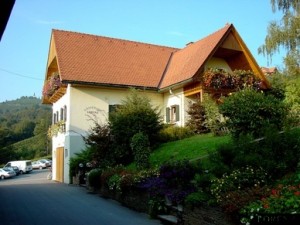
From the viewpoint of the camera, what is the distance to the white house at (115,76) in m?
24.0

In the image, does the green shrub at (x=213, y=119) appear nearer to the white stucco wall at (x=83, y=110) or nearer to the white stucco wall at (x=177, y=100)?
the white stucco wall at (x=177, y=100)

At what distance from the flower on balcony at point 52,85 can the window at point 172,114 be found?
7883mm

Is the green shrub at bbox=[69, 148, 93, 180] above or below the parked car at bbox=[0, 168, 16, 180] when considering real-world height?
above

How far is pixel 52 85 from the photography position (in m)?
27.1

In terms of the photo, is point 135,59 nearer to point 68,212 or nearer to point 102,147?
point 102,147

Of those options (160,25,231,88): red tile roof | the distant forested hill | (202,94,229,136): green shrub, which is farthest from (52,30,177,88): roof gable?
the distant forested hill

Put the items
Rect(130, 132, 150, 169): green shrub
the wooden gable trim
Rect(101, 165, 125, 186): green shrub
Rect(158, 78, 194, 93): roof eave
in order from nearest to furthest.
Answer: Rect(130, 132, 150, 169): green shrub → Rect(101, 165, 125, 186): green shrub → Rect(158, 78, 194, 93): roof eave → the wooden gable trim

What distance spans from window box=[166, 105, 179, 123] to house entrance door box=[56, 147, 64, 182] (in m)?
8.27

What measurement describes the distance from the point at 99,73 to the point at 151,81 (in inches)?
152

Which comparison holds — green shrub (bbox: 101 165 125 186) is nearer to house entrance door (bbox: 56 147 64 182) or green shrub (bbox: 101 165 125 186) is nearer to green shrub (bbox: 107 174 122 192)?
green shrub (bbox: 107 174 122 192)

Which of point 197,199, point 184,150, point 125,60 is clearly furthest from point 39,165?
point 197,199

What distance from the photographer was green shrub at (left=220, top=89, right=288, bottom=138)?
13812mm

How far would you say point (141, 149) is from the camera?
52.5 feet

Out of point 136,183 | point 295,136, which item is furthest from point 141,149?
Answer: point 295,136
